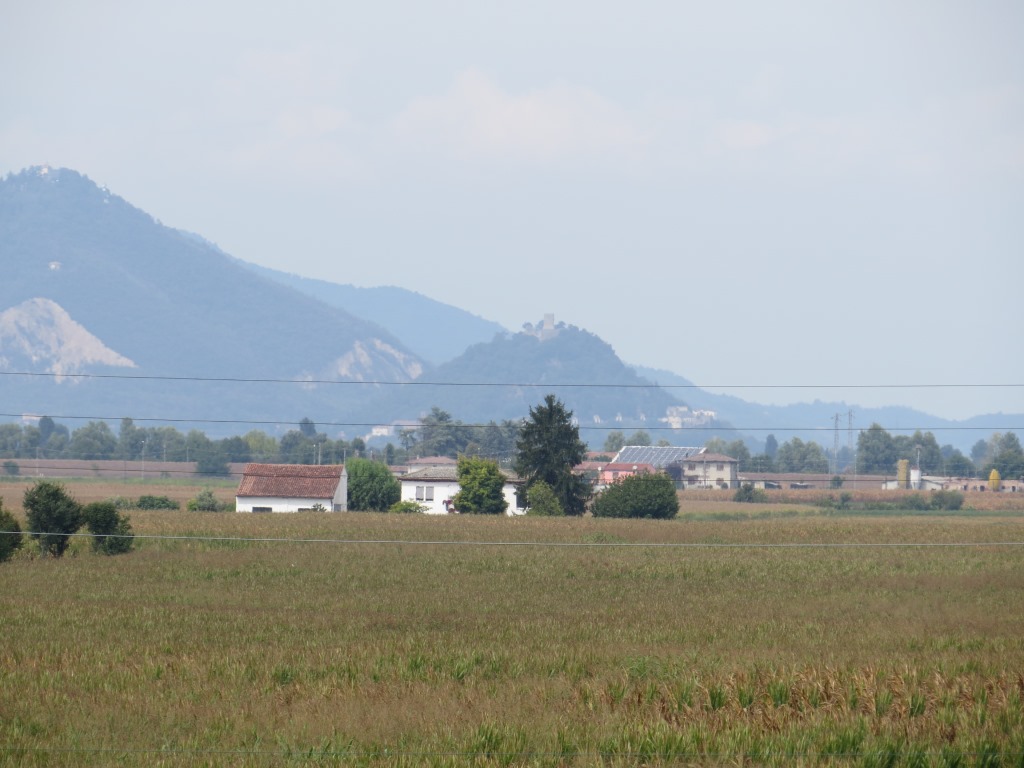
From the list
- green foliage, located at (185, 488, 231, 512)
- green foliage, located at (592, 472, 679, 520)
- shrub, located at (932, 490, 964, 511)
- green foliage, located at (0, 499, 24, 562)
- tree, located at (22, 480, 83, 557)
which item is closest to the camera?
green foliage, located at (0, 499, 24, 562)

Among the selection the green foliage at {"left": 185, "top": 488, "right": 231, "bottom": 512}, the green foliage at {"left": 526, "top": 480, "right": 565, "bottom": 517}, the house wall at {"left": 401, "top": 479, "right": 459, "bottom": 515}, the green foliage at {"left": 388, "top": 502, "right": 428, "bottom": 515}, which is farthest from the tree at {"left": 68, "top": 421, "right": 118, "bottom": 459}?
the green foliage at {"left": 526, "top": 480, "right": 565, "bottom": 517}

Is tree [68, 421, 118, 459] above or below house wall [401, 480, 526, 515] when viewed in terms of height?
above

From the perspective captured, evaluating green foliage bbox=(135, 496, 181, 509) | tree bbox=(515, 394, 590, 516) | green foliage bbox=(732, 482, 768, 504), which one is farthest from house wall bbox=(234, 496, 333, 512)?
→ green foliage bbox=(732, 482, 768, 504)

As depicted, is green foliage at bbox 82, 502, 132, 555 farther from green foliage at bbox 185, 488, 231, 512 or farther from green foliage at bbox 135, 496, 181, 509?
green foliage at bbox 135, 496, 181, 509

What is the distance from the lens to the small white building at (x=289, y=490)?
337ft

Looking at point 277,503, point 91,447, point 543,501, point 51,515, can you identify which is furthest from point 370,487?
Result: point 91,447

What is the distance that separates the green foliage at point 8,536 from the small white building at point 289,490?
165 ft

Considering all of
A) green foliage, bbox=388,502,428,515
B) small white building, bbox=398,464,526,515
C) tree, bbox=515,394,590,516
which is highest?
tree, bbox=515,394,590,516

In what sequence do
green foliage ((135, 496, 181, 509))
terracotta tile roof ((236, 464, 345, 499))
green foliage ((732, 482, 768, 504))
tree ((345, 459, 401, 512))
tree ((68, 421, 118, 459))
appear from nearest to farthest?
green foliage ((135, 496, 181, 509))
terracotta tile roof ((236, 464, 345, 499))
tree ((345, 459, 401, 512))
green foliage ((732, 482, 768, 504))
tree ((68, 421, 118, 459))

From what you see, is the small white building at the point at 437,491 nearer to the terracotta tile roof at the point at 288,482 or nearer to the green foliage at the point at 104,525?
the terracotta tile roof at the point at 288,482

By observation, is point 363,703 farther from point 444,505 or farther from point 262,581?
point 444,505

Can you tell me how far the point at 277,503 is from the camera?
103 metres

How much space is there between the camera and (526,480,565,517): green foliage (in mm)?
94887

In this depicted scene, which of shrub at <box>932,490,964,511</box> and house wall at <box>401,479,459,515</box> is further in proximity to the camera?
shrub at <box>932,490,964,511</box>
